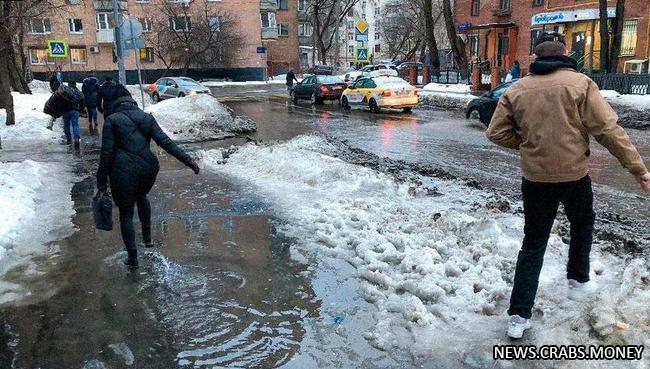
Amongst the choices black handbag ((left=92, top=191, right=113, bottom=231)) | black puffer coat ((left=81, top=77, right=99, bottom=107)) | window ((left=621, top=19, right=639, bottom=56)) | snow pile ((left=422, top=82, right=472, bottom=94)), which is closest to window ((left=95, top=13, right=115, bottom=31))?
snow pile ((left=422, top=82, right=472, bottom=94))

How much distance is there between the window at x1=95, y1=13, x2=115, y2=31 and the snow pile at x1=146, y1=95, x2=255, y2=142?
44.0 metres

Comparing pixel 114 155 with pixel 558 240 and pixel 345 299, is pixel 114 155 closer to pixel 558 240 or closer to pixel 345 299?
pixel 345 299

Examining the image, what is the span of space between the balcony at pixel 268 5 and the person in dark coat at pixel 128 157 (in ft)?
200

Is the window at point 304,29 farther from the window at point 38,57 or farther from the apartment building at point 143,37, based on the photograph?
the window at point 38,57

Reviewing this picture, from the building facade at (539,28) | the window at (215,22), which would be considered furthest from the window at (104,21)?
the building facade at (539,28)

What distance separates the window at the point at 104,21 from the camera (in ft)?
184

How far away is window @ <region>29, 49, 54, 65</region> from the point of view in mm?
55125

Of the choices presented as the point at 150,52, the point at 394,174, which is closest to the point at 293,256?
the point at 394,174

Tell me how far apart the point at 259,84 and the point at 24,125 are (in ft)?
121

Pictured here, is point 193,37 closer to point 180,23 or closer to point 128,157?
point 180,23

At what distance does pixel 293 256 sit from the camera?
555 cm

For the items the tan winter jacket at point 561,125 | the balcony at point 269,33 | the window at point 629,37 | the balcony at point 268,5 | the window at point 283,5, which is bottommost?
the tan winter jacket at point 561,125

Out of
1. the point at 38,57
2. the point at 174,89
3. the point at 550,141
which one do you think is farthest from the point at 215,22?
the point at 550,141

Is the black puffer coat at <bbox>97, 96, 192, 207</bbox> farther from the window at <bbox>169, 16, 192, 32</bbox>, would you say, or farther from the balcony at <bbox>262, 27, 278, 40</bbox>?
the balcony at <bbox>262, 27, 278, 40</bbox>
